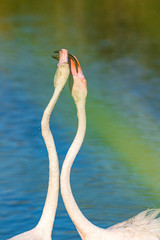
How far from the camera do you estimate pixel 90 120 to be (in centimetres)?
979

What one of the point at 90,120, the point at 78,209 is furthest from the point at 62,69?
the point at 90,120

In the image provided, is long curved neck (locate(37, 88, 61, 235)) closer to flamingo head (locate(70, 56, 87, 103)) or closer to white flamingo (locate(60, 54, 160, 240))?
white flamingo (locate(60, 54, 160, 240))

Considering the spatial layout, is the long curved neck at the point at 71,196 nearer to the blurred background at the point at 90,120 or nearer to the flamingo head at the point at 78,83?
the flamingo head at the point at 78,83

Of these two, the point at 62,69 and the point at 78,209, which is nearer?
the point at 62,69

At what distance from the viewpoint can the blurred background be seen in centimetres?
697

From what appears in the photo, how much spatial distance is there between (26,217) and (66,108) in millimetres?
3929

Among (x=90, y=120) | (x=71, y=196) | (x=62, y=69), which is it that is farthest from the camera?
(x=90, y=120)

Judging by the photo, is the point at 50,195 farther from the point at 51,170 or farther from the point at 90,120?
the point at 90,120

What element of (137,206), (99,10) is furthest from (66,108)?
(99,10)

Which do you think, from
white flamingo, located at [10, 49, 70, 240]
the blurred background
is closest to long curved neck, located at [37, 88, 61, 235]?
white flamingo, located at [10, 49, 70, 240]

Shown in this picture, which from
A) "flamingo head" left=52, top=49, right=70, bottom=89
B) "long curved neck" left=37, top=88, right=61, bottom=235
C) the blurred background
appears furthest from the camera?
the blurred background

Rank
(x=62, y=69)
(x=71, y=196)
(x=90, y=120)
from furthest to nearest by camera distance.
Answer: (x=90, y=120) < (x=71, y=196) < (x=62, y=69)

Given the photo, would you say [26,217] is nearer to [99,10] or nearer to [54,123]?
[54,123]

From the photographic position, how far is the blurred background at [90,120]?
6.97m
